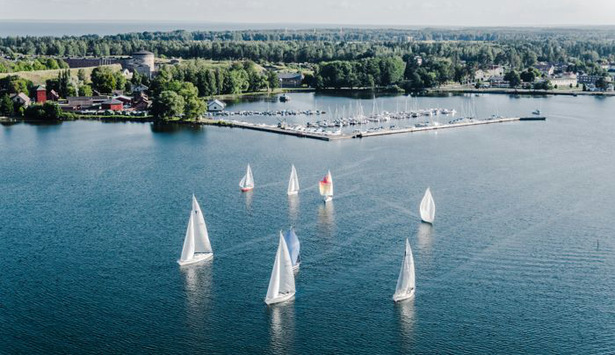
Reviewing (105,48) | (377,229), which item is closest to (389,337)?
(377,229)

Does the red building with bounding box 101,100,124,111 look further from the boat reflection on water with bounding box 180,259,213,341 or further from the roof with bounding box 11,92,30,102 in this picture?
the boat reflection on water with bounding box 180,259,213,341

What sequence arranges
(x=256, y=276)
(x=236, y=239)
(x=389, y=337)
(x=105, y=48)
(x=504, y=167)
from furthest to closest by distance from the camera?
(x=105, y=48) < (x=504, y=167) < (x=236, y=239) < (x=256, y=276) < (x=389, y=337)

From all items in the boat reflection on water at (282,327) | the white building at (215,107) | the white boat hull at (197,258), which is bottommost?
the boat reflection on water at (282,327)

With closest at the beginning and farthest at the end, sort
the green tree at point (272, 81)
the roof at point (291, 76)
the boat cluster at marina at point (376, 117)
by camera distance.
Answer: the boat cluster at marina at point (376, 117) < the green tree at point (272, 81) < the roof at point (291, 76)

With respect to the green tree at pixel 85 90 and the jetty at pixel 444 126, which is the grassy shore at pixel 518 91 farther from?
the green tree at pixel 85 90

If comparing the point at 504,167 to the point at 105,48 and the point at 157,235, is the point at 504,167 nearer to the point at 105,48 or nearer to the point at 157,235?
the point at 157,235

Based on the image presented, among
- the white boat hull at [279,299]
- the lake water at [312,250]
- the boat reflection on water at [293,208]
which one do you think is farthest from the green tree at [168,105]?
the white boat hull at [279,299]
